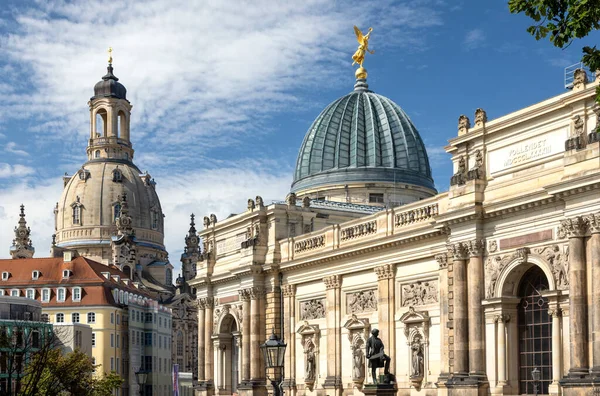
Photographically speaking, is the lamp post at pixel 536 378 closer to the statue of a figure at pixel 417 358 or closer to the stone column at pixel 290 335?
the statue of a figure at pixel 417 358

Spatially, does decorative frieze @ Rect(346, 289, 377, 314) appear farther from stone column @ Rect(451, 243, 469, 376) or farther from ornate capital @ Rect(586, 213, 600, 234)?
ornate capital @ Rect(586, 213, 600, 234)

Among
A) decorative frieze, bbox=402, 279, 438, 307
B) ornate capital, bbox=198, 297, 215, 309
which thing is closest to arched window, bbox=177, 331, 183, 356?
ornate capital, bbox=198, 297, 215, 309

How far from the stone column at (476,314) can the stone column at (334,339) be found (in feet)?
47.0

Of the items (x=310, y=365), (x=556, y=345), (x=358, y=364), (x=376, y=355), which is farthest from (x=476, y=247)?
(x=310, y=365)

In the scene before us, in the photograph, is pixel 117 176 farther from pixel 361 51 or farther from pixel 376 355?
pixel 376 355

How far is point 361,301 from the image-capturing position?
62812mm

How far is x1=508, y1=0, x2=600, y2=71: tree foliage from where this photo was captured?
912 inches

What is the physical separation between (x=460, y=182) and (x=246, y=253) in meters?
23.5

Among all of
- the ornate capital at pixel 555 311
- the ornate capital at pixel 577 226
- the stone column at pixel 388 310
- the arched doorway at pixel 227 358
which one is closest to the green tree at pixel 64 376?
the arched doorway at pixel 227 358

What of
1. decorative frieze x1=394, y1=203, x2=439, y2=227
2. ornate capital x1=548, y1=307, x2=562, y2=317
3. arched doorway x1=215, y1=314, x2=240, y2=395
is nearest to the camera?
ornate capital x1=548, y1=307, x2=562, y2=317

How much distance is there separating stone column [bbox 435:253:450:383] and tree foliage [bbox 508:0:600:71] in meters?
30.1

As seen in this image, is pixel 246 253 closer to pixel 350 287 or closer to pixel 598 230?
pixel 350 287

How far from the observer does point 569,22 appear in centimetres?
2358

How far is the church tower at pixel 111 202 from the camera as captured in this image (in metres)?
166
